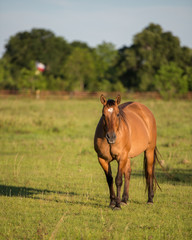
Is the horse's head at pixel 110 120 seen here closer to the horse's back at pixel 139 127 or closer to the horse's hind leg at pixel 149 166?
the horse's back at pixel 139 127

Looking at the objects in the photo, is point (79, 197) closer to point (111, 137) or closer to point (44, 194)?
point (44, 194)

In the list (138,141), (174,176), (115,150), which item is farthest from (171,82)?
(115,150)

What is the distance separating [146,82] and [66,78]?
795 inches

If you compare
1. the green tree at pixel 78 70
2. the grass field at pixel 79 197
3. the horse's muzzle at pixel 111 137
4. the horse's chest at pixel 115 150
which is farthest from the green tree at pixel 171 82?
the horse's muzzle at pixel 111 137

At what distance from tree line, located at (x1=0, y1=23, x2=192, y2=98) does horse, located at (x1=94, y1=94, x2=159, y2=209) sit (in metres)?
38.1

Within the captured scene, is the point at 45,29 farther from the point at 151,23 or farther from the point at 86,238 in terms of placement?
the point at 86,238

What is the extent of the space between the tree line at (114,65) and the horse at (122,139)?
125ft

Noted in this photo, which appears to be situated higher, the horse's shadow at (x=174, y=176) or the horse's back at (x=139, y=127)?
the horse's back at (x=139, y=127)

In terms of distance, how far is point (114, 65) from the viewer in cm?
6184

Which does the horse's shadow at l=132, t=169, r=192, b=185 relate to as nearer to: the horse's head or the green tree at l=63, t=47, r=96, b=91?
the horse's head

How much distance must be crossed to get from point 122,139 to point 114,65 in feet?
185

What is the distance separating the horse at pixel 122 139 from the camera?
592 centimetres

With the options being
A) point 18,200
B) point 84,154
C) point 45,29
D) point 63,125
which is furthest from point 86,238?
point 45,29

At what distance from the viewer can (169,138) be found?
54.8 feet
